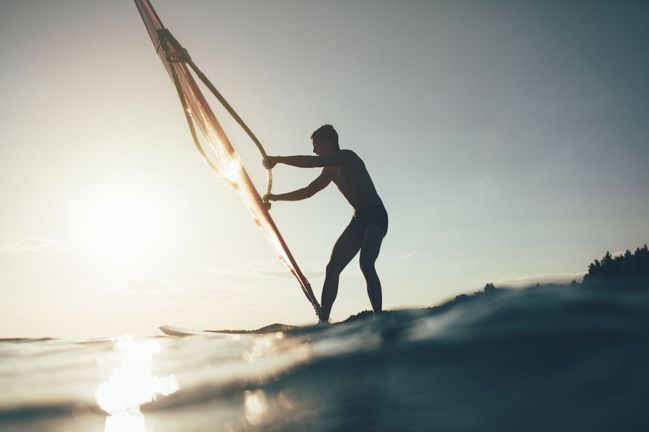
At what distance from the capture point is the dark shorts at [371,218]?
4.94 metres

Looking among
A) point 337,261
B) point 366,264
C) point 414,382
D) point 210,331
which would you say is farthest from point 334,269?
point 414,382

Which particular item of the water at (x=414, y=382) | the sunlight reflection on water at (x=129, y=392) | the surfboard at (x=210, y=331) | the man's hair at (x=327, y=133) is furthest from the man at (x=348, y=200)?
the sunlight reflection on water at (x=129, y=392)

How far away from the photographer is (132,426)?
163cm

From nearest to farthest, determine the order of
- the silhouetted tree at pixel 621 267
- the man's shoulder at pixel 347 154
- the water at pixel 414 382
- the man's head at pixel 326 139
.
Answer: the water at pixel 414 382 → the silhouetted tree at pixel 621 267 → the man's shoulder at pixel 347 154 → the man's head at pixel 326 139

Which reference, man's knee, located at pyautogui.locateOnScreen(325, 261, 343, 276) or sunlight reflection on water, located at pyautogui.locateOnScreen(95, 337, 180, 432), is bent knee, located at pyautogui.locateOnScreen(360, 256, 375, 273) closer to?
man's knee, located at pyautogui.locateOnScreen(325, 261, 343, 276)

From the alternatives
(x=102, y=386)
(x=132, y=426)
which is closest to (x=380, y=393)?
(x=132, y=426)

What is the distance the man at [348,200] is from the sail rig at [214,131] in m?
0.33

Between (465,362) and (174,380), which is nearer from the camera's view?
(465,362)

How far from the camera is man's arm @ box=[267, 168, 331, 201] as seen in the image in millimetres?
5457

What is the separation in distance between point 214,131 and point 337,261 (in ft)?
7.35

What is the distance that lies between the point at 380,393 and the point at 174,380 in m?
1.15

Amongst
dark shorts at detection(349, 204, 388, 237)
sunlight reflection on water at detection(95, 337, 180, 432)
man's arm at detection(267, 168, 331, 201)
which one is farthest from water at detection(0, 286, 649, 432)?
man's arm at detection(267, 168, 331, 201)

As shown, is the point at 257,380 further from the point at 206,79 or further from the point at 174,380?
the point at 206,79

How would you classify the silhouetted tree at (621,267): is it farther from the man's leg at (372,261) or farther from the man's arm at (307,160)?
the man's arm at (307,160)
